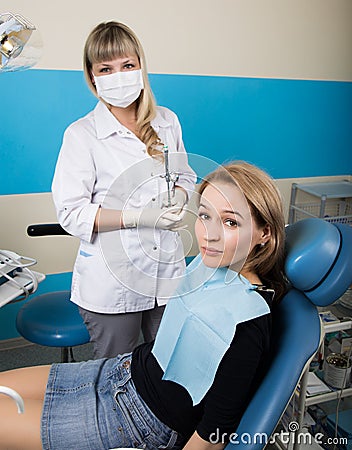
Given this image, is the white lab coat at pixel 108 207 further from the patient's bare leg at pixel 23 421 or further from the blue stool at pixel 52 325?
the patient's bare leg at pixel 23 421

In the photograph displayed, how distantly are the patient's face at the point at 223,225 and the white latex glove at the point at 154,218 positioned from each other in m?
0.06

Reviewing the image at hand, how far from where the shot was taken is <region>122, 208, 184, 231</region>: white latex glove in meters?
0.96

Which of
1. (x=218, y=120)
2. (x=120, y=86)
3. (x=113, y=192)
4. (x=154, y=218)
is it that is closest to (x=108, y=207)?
(x=113, y=192)

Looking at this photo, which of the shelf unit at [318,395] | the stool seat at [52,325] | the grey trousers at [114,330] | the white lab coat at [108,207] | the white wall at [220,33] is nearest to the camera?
the white lab coat at [108,207]

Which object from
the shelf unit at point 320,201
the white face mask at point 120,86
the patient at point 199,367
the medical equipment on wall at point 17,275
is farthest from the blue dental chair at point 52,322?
the shelf unit at point 320,201

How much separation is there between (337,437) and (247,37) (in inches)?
75.4

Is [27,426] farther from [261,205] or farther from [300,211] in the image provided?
[300,211]

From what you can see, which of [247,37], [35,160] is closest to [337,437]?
[35,160]

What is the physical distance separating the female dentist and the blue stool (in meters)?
0.13

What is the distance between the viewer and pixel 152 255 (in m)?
1.06

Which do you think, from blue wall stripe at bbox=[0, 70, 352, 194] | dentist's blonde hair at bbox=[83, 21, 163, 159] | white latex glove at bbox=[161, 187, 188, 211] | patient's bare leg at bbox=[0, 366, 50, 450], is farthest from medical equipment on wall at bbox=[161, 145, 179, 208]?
blue wall stripe at bbox=[0, 70, 352, 194]

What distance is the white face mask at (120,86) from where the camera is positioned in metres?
1.29

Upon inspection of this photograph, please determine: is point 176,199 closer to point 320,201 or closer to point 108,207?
point 108,207

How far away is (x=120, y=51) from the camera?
1256 mm
